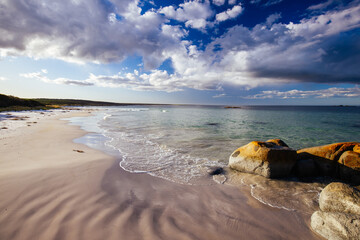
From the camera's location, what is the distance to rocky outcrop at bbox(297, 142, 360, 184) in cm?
588

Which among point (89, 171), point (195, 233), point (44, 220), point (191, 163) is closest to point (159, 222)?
point (195, 233)

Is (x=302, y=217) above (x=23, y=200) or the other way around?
the other way around

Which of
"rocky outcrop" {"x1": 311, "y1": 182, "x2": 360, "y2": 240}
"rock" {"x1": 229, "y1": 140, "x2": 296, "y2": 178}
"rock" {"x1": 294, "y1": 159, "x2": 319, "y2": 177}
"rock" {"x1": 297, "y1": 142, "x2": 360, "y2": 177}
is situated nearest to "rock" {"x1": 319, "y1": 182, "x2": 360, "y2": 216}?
"rocky outcrop" {"x1": 311, "y1": 182, "x2": 360, "y2": 240}

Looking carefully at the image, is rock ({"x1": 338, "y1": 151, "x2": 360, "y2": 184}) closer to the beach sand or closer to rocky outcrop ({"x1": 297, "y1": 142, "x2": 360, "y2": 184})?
rocky outcrop ({"x1": 297, "y1": 142, "x2": 360, "y2": 184})

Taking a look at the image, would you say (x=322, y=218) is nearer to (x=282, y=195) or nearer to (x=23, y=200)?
(x=282, y=195)

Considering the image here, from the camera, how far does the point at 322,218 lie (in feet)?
11.0

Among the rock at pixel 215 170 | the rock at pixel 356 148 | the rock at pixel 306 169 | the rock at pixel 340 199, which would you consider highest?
the rock at pixel 356 148

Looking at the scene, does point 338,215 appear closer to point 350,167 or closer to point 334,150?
point 350,167

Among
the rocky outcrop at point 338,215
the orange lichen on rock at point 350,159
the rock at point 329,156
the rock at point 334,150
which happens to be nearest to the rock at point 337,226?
the rocky outcrop at point 338,215

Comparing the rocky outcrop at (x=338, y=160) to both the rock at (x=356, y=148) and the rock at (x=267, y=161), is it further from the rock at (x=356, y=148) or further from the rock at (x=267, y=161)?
the rock at (x=267, y=161)

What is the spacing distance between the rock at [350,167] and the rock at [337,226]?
12.7 ft

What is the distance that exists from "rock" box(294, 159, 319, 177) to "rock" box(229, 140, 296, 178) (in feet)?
1.23

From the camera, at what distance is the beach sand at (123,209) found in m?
3.05

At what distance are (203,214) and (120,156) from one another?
17.1 feet
